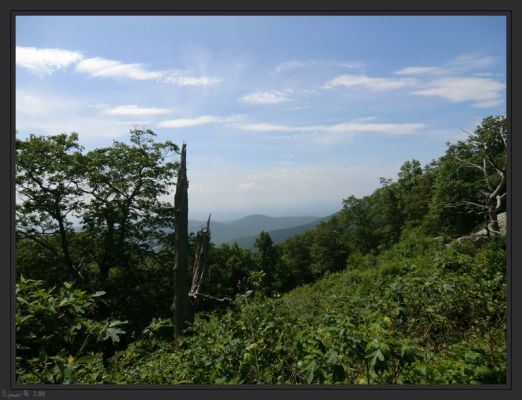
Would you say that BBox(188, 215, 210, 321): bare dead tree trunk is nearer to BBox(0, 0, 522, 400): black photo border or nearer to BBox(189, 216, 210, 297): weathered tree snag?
BBox(189, 216, 210, 297): weathered tree snag

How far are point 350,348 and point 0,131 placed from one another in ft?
9.00

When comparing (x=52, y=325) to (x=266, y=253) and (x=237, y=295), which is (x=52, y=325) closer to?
(x=237, y=295)

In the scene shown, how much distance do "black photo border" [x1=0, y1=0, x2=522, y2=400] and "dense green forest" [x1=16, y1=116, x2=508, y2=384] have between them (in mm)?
97

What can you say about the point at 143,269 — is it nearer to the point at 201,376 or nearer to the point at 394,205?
the point at 201,376

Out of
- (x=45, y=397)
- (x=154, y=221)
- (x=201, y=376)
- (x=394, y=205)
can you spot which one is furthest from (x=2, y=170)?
(x=394, y=205)

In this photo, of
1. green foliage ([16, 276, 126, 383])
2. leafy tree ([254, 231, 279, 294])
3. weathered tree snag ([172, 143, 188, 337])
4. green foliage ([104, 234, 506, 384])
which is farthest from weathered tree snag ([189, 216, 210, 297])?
leafy tree ([254, 231, 279, 294])

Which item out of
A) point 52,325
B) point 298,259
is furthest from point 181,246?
point 298,259

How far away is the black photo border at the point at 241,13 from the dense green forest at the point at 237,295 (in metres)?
0.10

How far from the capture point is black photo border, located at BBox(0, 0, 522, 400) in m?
2.16

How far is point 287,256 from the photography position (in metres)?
39.8

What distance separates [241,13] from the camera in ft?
7.71

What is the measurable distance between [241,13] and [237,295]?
2.56m

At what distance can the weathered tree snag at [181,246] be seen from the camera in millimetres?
4586

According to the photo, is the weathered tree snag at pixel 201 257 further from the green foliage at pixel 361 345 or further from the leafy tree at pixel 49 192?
the leafy tree at pixel 49 192
